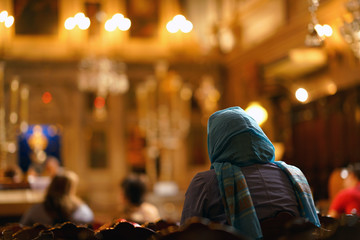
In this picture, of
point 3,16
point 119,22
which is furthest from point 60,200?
point 119,22

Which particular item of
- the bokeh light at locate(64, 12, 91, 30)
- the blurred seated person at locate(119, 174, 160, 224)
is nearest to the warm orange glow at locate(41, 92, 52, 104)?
the bokeh light at locate(64, 12, 91, 30)

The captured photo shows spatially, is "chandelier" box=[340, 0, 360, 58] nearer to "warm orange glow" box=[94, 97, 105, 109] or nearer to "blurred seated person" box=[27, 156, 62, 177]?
"blurred seated person" box=[27, 156, 62, 177]

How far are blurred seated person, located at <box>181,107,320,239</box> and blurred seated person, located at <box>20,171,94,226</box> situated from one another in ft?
8.94

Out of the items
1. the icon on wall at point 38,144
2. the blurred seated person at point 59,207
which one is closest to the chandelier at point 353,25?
the blurred seated person at point 59,207

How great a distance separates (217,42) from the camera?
15500mm

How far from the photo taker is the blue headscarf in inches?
94.8

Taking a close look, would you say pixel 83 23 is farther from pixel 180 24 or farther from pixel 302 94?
pixel 302 94

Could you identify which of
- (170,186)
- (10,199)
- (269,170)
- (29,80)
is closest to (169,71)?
(29,80)

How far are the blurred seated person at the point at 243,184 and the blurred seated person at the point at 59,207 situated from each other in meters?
2.72

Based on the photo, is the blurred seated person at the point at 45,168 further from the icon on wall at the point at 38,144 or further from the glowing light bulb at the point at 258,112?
the glowing light bulb at the point at 258,112

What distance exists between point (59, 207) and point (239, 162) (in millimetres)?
2992

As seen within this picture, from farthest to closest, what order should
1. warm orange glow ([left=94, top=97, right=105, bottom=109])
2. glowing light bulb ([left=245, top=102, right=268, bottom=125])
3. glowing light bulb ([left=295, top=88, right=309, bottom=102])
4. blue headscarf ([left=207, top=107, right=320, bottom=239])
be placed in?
1. warm orange glow ([left=94, top=97, right=105, bottom=109])
2. glowing light bulb ([left=245, top=102, right=268, bottom=125])
3. glowing light bulb ([left=295, top=88, right=309, bottom=102])
4. blue headscarf ([left=207, top=107, right=320, bottom=239])

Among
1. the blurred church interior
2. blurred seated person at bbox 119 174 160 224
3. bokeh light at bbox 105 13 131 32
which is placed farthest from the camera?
the blurred church interior

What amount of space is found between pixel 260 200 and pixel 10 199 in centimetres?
433
